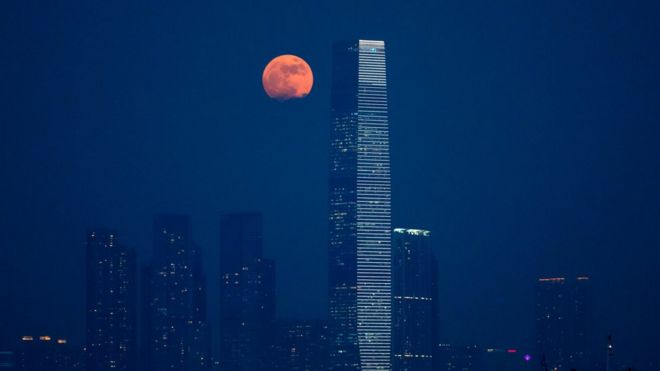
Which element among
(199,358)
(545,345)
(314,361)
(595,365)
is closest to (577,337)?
(545,345)

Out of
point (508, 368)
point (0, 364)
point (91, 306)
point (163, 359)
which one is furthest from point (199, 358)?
point (508, 368)

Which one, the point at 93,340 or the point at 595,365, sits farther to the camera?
the point at 93,340

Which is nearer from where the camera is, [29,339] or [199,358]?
[29,339]

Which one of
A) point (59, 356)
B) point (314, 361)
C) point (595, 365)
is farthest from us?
point (314, 361)

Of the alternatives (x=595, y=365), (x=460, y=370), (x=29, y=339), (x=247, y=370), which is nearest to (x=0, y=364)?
(x=29, y=339)

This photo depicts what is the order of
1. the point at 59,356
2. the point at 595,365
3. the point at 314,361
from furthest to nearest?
the point at 314,361
the point at 59,356
the point at 595,365

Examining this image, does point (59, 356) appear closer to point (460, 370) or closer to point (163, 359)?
point (163, 359)

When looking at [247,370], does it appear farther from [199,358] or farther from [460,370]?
[460,370]
